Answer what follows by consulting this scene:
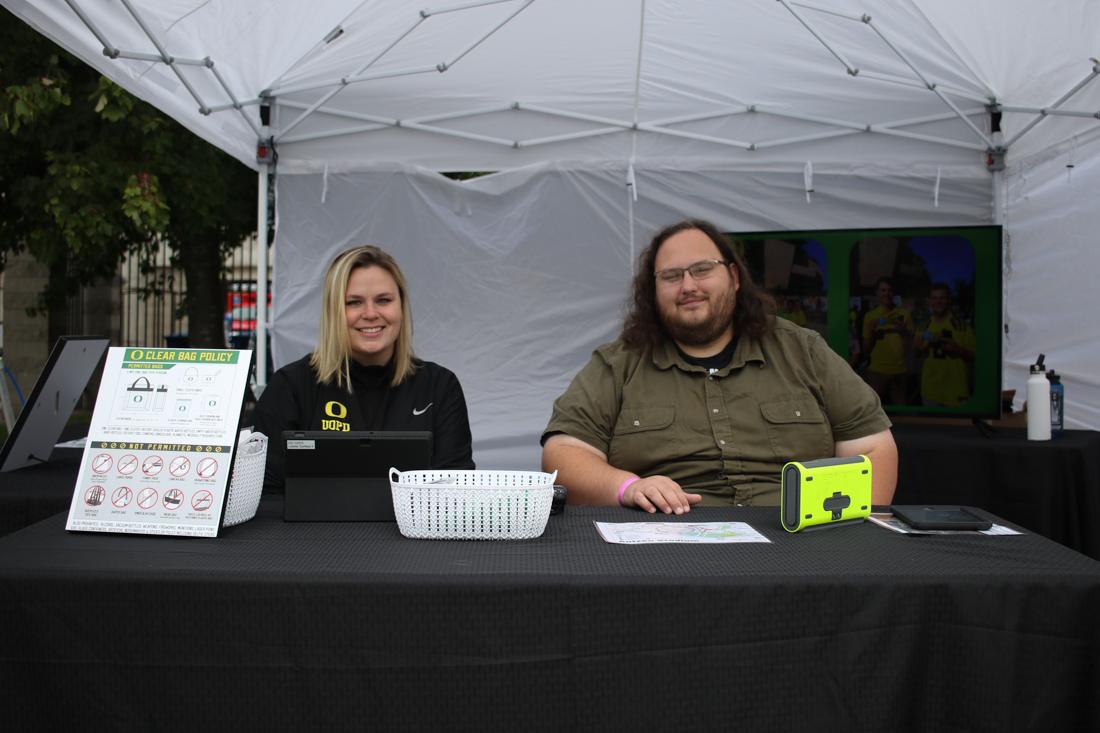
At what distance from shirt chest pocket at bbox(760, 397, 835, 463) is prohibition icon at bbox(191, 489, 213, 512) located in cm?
127

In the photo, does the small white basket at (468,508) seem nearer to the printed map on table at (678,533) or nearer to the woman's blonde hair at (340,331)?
the printed map on table at (678,533)

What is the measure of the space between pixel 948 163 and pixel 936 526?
3.35m

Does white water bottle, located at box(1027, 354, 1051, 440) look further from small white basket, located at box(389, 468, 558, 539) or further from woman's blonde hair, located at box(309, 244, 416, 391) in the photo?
small white basket, located at box(389, 468, 558, 539)

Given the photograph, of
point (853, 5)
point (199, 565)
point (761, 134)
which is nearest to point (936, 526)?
point (199, 565)

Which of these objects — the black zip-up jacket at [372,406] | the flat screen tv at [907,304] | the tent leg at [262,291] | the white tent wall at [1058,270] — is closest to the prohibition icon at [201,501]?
the black zip-up jacket at [372,406]

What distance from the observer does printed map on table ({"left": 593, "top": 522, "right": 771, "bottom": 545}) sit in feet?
4.45

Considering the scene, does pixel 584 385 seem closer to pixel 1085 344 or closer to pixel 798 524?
pixel 798 524

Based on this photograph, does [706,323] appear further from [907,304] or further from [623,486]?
[907,304]

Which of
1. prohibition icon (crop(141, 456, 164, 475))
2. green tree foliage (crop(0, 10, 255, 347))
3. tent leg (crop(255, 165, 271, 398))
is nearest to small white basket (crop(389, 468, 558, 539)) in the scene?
prohibition icon (crop(141, 456, 164, 475))

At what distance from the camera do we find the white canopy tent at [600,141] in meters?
3.52

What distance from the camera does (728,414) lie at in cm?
210

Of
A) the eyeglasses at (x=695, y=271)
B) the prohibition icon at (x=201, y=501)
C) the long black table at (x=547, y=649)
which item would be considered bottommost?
the long black table at (x=547, y=649)

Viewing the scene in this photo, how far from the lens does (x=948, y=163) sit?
4.23m

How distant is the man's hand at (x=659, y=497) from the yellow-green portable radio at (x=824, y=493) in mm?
213
